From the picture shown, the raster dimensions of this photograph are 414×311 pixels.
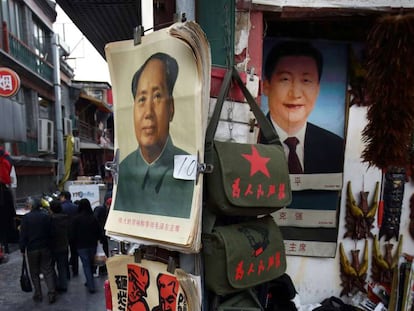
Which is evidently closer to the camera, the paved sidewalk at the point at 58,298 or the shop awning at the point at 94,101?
the paved sidewalk at the point at 58,298

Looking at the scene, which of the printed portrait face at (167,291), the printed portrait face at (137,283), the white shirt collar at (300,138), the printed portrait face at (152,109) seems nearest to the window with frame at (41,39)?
the white shirt collar at (300,138)

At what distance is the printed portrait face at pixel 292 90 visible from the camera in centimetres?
275

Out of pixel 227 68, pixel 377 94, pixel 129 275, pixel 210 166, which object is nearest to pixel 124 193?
pixel 129 275

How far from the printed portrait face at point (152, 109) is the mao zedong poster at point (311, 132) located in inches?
59.0

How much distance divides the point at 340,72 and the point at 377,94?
77 centimetres

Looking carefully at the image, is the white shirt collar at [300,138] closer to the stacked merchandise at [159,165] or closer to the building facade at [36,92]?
the stacked merchandise at [159,165]

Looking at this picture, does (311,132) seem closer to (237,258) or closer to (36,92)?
(237,258)

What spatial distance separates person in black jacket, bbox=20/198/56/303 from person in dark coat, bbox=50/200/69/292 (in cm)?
15

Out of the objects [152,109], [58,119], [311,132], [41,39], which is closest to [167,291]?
[152,109]

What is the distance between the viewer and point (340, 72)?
9.14ft

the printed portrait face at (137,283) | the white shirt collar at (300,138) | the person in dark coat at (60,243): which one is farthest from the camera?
the person in dark coat at (60,243)

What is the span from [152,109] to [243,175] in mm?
542

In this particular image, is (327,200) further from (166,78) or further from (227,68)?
(166,78)

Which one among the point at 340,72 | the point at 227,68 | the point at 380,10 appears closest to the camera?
the point at 227,68
